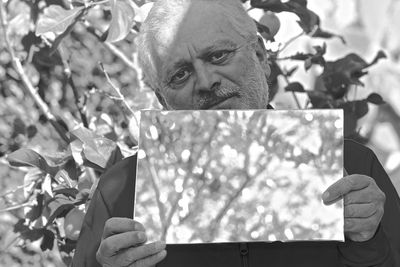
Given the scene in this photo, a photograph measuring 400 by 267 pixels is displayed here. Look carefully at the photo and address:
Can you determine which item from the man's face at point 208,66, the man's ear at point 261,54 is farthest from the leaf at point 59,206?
the man's ear at point 261,54

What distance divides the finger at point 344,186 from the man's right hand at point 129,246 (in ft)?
0.87

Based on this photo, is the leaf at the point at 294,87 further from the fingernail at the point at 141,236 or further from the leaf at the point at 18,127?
the fingernail at the point at 141,236

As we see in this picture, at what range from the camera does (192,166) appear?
1.12 m

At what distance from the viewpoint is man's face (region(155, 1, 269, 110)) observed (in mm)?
1365

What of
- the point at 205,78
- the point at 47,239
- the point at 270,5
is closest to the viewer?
the point at 205,78

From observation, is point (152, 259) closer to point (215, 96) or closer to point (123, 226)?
point (123, 226)

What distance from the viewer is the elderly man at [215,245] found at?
3.44ft

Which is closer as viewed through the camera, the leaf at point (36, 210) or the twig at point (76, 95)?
the leaf at point (36, 210)

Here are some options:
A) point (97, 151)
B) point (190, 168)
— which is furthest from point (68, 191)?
point (190, 168)

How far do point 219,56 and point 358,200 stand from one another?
1.63ft

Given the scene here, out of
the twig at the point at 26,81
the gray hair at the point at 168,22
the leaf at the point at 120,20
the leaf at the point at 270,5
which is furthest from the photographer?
the twig at the point at 26,81

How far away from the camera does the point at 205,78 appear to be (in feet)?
4.50

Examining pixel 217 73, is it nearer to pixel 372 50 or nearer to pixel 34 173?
pixel 34 173

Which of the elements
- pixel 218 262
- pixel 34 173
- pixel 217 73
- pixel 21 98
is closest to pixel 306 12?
pixel 217 73
